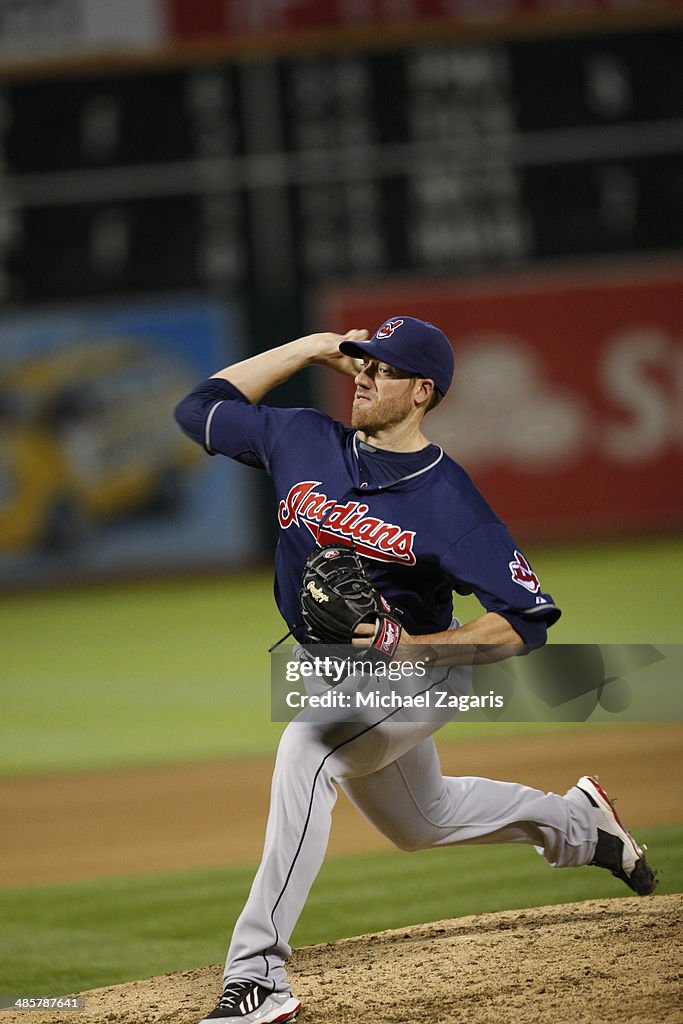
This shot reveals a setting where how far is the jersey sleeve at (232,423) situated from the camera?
12.4 ft

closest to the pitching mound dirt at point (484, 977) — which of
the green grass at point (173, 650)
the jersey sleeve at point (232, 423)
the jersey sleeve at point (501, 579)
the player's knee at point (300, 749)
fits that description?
the player's knee at point (300, 749)

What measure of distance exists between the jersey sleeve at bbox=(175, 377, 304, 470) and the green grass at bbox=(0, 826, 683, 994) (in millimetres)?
1455

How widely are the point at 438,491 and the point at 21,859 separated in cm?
282

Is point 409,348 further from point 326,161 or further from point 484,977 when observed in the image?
point 326,161

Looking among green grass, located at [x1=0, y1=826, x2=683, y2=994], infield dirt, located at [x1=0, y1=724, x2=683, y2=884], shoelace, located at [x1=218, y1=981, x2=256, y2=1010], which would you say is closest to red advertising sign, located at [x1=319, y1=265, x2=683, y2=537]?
infield dirt, located at [x1=0, y1=724, x2=683, y2=884]

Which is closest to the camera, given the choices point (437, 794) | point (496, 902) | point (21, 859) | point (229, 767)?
point (437, 794)

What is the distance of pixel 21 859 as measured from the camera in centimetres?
545

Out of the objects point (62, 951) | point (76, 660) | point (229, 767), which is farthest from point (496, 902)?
point (76, 660)

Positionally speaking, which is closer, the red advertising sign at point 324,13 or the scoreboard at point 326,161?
the red advertising sign at point 324,13

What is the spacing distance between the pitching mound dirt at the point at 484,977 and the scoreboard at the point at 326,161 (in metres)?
9.74

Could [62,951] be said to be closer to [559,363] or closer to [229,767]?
[229,767]

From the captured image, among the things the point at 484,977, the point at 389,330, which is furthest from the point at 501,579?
the point at 484,977

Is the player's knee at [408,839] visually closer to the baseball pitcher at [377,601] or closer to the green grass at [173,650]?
the baseball pitcher at [377,601]

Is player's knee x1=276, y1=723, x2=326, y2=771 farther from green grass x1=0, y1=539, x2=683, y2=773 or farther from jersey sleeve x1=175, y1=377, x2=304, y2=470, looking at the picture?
green grass x1=0, y1=539, x2=683, y2=773
